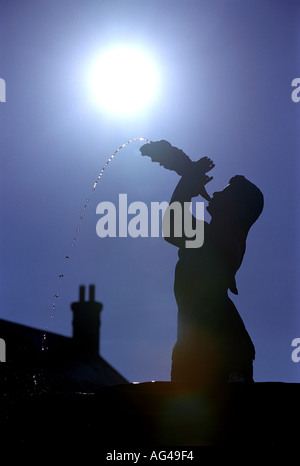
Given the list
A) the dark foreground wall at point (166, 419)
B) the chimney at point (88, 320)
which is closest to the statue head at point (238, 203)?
the dark foreground wall at point (166, 419)

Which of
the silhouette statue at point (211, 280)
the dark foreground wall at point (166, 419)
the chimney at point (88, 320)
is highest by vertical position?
the chimney at point (88, 320)

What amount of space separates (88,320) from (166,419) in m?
26.5

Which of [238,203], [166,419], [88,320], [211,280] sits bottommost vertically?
[166,419]

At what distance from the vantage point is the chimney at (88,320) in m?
31.8

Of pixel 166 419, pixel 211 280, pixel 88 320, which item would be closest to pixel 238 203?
pixel 211 280

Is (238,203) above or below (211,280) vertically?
above

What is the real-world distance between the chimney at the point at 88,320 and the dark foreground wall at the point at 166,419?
25787 mm

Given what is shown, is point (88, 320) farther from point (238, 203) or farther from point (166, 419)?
point (166, 419)

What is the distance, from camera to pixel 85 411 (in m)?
6.09

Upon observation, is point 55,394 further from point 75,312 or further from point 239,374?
point 75,312

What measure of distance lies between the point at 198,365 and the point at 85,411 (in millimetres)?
1932

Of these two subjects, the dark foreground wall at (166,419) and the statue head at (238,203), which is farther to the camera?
the statue head at (238,203)

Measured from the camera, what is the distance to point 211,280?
8.05 m

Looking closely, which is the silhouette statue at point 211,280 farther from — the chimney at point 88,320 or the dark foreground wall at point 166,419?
the chimney at point 88,320
